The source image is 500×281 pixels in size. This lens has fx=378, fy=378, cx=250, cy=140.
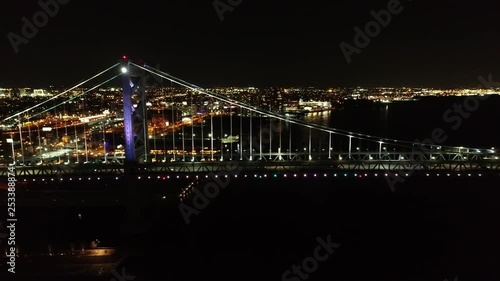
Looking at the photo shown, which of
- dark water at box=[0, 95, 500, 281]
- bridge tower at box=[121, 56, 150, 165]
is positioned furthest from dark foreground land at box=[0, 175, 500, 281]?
bridge tower at box=[121, 56, 150, 165]

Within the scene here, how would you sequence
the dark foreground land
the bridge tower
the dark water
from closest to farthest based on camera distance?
the dark foreground land
the dark water
the bridge tower

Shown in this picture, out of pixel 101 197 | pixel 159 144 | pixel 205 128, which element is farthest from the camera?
pixel 205 128

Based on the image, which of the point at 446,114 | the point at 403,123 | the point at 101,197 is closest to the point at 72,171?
the point at 101,197

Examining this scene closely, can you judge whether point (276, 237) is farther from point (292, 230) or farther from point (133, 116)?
point (133, 116)

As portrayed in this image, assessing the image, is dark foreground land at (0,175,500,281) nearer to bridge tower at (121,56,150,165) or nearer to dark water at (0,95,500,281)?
dark water at (0,95,500,281)

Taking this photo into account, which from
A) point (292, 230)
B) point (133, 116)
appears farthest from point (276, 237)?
point (133, 116)

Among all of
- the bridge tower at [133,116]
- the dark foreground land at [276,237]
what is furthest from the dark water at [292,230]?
the bridge tower at [133,116]

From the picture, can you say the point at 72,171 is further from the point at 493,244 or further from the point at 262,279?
the point at 493,244
